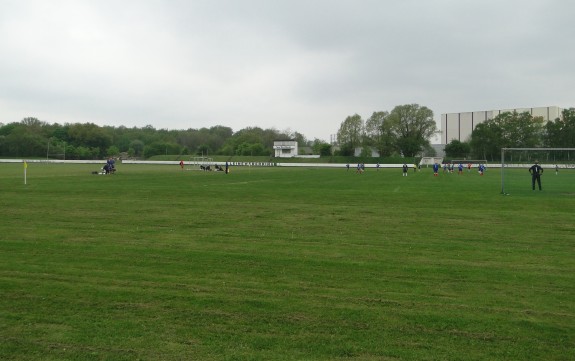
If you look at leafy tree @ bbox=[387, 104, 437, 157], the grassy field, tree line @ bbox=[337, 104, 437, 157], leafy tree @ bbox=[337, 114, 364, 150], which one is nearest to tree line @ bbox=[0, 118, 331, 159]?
leafy tree @ bbox=[337, 114, 364, 150]

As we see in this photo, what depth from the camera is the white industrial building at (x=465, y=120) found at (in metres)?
116

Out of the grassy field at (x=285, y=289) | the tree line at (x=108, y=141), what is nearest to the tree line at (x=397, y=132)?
the tree line at (x=108, y=141)

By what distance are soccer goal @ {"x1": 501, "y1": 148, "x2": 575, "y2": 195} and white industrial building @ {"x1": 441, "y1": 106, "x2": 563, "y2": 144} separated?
94074mm

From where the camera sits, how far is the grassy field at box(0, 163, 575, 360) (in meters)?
4.88

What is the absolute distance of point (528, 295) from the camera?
21.4 ft

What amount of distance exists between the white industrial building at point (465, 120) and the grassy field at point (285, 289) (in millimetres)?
115549

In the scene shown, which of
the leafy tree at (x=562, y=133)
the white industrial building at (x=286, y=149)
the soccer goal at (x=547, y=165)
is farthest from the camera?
the white industrial building at (x=286, y=149)

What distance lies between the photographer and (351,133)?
11925 centimetres

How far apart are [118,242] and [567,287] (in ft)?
27.6

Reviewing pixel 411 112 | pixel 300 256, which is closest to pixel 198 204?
pixel 300 256

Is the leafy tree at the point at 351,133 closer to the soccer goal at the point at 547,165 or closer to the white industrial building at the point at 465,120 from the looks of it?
the white industrial building at the point at 465,120

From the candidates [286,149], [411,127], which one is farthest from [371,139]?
[286,149]

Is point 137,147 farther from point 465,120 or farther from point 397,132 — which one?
point 465,120

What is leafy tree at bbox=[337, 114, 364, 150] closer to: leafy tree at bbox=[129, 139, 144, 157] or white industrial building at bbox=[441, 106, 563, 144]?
white industrial building at bbox=[441, 106, 563, 144]
